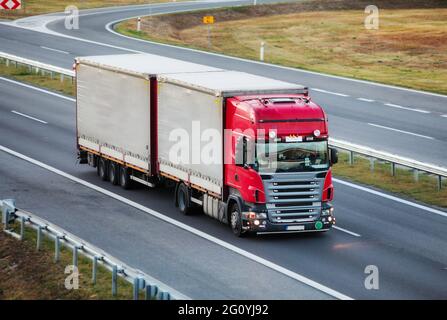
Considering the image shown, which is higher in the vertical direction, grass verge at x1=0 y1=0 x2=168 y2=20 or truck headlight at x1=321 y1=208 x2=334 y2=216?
truck headlight at x1=321 y1=208 x2=334 y2=216

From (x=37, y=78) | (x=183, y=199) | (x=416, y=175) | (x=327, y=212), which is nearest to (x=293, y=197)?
(x=327, y=212)

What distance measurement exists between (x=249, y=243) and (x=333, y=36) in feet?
167

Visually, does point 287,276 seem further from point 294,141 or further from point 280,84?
point 280,84

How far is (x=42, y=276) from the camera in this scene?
2330 centimetres

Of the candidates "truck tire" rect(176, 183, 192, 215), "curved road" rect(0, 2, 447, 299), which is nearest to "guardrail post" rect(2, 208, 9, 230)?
"curved road" rect(0, 2, 447, 299)

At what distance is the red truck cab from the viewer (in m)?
26.3

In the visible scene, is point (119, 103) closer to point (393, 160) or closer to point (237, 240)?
point (237, 240)

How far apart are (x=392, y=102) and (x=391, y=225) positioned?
20821 millimetres

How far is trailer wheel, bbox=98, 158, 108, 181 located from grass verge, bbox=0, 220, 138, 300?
783 cm

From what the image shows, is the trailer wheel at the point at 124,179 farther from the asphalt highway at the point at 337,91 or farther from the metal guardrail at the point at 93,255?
the asphalt highway at the point at 337,91

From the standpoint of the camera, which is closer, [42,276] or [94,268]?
[94,268]

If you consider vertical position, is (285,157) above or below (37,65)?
above

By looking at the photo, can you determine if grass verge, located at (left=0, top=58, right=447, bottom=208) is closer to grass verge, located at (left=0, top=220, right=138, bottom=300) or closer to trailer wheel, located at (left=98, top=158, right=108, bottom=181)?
trailer wheel, located at (left=98, top=158, right=108, bottom=181)

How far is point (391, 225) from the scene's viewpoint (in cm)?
2839
